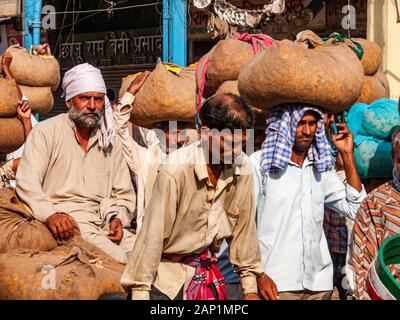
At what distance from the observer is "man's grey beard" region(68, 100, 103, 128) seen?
6559mm

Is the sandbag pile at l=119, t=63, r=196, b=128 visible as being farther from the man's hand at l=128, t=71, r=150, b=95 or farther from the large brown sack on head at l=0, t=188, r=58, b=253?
the large brown sack on head at l=0, t=188, r=58, b=253

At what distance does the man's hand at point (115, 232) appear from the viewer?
6344 mm

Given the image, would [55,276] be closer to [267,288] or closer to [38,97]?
[267,288]

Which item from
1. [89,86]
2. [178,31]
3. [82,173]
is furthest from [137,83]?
[178,31]

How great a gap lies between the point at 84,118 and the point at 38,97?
376 cm

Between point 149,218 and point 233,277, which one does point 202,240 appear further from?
point 233,277

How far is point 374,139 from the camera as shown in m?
6.13

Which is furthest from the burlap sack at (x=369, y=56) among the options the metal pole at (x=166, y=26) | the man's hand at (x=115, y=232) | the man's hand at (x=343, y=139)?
the metal pole at (x=166, y=26)

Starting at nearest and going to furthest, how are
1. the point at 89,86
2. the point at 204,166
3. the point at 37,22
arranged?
the point at 204,166 < the point at 89,86 < the point at 37,22

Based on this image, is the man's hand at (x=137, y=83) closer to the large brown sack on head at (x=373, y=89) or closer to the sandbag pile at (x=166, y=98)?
the sandbag pile at (x=166, y=98)

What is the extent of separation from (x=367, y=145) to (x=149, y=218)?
7.43 feet

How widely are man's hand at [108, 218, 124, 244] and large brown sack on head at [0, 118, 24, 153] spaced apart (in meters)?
2.05

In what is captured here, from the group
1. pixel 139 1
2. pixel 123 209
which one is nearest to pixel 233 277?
pixel 123 209

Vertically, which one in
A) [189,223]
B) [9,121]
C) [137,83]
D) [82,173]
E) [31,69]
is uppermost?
[31,69]
